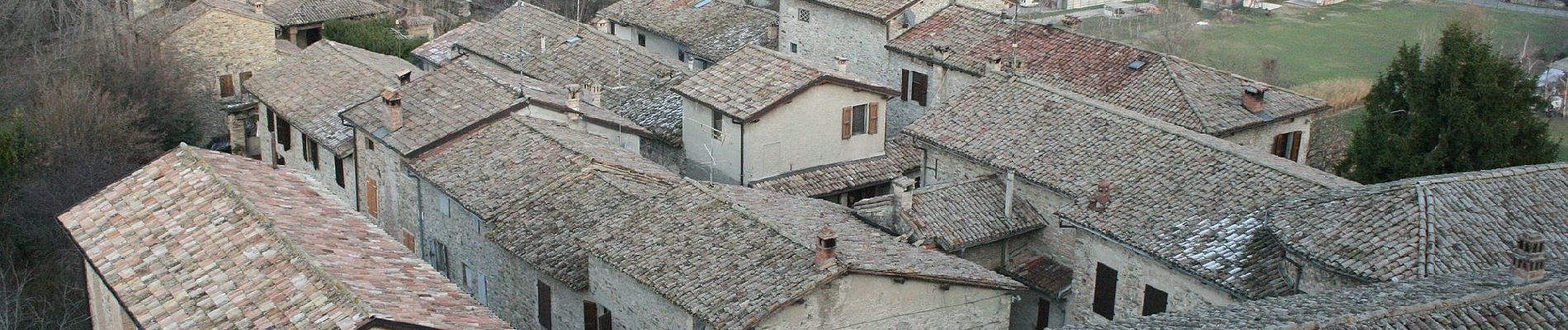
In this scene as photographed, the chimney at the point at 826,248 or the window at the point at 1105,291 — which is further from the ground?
the chimney at the point at 826,248

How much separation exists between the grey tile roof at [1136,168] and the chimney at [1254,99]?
4.94 metres

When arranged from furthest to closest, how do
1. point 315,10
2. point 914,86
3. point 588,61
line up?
point 315,10, point 914,86, point 588,61

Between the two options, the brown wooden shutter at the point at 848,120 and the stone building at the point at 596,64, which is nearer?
the brown wooden shutter at the point at 848,120

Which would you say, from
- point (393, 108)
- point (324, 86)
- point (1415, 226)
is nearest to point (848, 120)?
point (393, 108)

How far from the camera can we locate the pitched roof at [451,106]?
2977 centimetres

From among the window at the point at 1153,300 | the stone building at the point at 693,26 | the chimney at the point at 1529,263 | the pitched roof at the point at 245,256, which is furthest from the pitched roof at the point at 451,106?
the chimney at the point at 1529,263

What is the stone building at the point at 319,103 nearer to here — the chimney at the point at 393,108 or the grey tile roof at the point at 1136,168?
the chimney at the point at 393,108

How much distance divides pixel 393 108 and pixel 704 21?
52.9 feet

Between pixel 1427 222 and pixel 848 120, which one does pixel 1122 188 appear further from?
pixel 848 120

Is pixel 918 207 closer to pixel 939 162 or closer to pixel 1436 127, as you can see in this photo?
pixel 939 162

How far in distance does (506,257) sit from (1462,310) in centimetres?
1561

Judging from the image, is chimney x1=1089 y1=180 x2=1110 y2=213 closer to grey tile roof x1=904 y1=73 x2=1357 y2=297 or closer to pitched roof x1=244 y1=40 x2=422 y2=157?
grey tile roof x1=904 y1=73 x2=1357 y2=297

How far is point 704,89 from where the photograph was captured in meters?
32.9

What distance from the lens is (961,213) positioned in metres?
27.4
